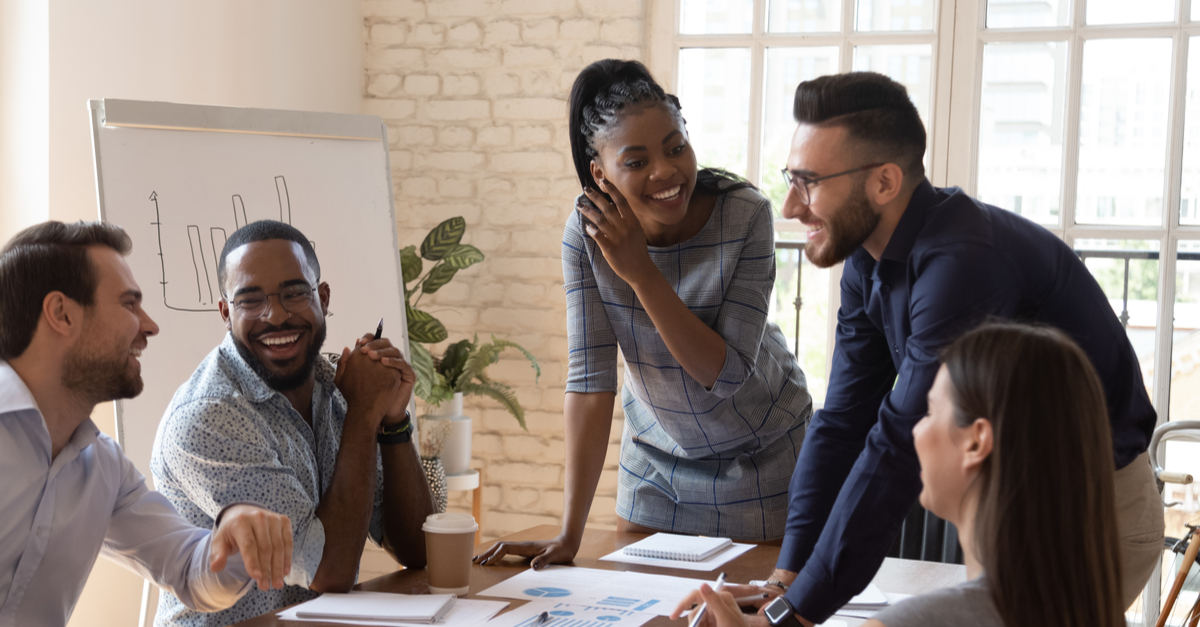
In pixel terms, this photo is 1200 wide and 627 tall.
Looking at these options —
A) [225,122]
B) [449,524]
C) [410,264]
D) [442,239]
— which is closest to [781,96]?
[442,239]

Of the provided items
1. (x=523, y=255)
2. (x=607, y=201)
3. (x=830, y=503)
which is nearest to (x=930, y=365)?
(x=830, y=503)

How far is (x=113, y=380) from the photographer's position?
141cm

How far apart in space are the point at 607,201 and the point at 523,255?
6.53 feet

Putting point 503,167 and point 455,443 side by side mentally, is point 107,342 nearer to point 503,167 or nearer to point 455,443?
point 455,443

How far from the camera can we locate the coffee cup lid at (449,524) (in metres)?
1.42

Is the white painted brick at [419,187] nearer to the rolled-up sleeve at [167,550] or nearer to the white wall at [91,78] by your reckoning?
the white wall at [91,78]

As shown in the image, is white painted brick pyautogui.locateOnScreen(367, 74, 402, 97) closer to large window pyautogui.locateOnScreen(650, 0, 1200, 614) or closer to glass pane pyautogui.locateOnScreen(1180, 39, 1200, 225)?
large window pyautogui.locateOnScreen(650, 0, 1200, 614)

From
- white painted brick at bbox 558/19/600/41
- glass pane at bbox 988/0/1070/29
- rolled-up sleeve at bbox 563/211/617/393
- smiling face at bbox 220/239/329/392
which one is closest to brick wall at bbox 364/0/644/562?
white painted brick at bbox 558/19/600/41

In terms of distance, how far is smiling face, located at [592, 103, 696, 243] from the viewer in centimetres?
171

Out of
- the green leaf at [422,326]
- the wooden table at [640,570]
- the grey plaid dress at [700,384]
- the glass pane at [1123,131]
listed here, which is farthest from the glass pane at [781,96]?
the wooden table at [640,570]

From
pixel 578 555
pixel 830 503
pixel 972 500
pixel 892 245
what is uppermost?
pixel 892 245

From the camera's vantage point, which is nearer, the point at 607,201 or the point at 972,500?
the point at 972,500

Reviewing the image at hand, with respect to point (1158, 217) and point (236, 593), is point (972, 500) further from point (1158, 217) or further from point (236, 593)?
point (1158, 217)

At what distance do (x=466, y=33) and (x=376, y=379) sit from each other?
92.8 inches
